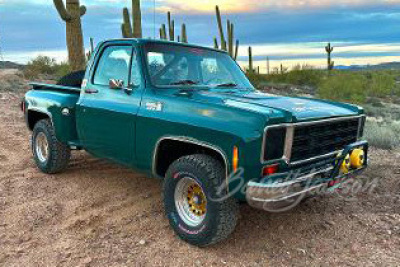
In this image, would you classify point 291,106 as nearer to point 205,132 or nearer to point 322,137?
point 322,137

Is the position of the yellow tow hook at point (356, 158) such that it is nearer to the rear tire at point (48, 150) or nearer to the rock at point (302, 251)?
the rock at point (302, 251)

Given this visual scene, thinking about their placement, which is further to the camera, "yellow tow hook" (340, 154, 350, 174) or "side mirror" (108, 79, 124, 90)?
"side mirror" (108, 79, 124, 90)

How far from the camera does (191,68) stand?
180 inches

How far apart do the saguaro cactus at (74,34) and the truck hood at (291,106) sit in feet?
27.8

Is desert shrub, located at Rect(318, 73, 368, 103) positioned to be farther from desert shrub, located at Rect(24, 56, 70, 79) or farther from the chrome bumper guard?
desert shrub, located at Rect(24, 56, 70, 79)

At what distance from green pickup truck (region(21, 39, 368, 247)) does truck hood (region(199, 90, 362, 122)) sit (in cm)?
1

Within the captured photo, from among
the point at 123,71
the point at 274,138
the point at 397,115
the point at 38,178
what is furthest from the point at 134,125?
the point at 397,115

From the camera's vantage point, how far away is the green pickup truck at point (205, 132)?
325 cm

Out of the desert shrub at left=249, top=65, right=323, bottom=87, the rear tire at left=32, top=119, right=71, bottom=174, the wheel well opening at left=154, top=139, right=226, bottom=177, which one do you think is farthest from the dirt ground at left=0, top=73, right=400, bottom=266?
the desert shrub at left=249, top=65, right=323, bottom=87

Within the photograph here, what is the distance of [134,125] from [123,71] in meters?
0.77

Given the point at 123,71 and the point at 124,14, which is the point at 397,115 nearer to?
the point at 124,14

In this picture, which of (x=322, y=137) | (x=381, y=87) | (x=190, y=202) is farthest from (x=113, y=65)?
(x=381, y=87)

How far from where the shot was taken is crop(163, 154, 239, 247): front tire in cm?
344

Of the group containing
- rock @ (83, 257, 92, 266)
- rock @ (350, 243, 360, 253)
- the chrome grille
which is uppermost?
the chrome grille
